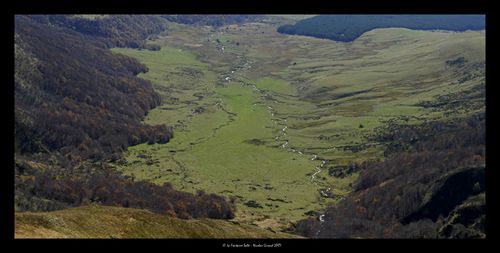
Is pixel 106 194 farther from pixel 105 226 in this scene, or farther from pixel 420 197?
pixel 105 226

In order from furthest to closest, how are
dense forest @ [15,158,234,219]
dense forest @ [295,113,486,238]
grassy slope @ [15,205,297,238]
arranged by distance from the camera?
dense forest @ [15,158,234,219]
dense forest @ [295,113,486,238]
grassy slope @ [15,205,297,238]

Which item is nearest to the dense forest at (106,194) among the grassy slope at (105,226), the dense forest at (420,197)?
the dense forest at (420,197)

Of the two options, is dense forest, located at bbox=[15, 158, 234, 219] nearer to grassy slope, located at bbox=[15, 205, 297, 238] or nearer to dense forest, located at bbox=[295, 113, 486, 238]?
dense forest, located at bbox=[295, 113, 486, 238]

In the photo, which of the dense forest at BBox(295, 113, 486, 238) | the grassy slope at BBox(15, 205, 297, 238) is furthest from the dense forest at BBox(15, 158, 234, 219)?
the grassy slope at BBox(15, 205, 297, 238)

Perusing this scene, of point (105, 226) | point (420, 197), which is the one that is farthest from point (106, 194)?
point (105, 226)

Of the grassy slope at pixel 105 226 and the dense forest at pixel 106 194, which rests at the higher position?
the grassy slope at pixel 105 226

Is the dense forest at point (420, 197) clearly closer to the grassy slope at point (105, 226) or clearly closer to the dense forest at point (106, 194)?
the dense forest at point (106, 194)
